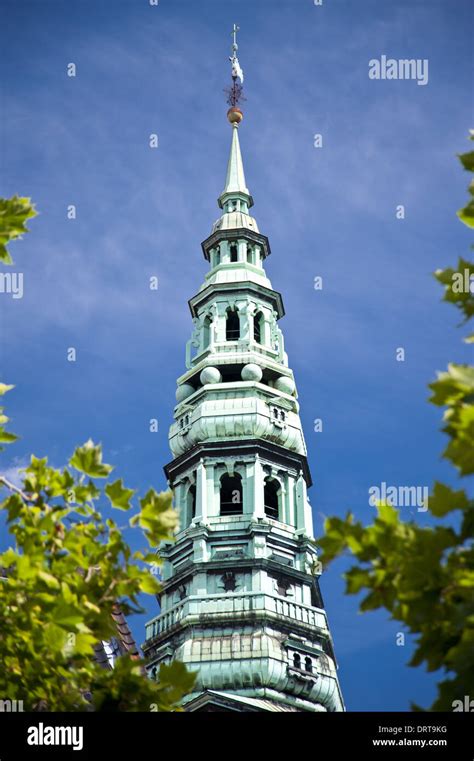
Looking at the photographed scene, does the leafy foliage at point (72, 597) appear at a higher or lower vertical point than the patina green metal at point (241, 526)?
lower

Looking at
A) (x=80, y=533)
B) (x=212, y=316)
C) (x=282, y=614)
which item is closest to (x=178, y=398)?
(x=212, y=316)

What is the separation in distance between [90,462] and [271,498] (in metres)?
50.6

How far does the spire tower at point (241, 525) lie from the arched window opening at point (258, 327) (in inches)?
3.1

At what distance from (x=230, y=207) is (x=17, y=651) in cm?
6556

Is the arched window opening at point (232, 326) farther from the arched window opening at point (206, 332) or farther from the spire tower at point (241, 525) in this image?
the arched window opening at point (206, 332)

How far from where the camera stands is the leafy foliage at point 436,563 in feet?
32.4

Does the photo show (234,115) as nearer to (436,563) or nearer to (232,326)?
(232,326)

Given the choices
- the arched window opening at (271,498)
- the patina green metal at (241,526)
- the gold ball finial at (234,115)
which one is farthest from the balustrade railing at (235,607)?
the gold ball finial at (234,115)

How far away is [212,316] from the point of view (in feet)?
225

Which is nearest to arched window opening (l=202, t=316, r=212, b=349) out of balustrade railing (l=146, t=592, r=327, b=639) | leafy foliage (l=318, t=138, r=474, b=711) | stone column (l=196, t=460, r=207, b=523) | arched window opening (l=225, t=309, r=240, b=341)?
arched window opening (l=225, t=309, r=240, b=341)

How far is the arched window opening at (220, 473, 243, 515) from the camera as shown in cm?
6209

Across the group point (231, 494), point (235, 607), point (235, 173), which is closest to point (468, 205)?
point (235, 607)

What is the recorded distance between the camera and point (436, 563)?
1015 centimetres
